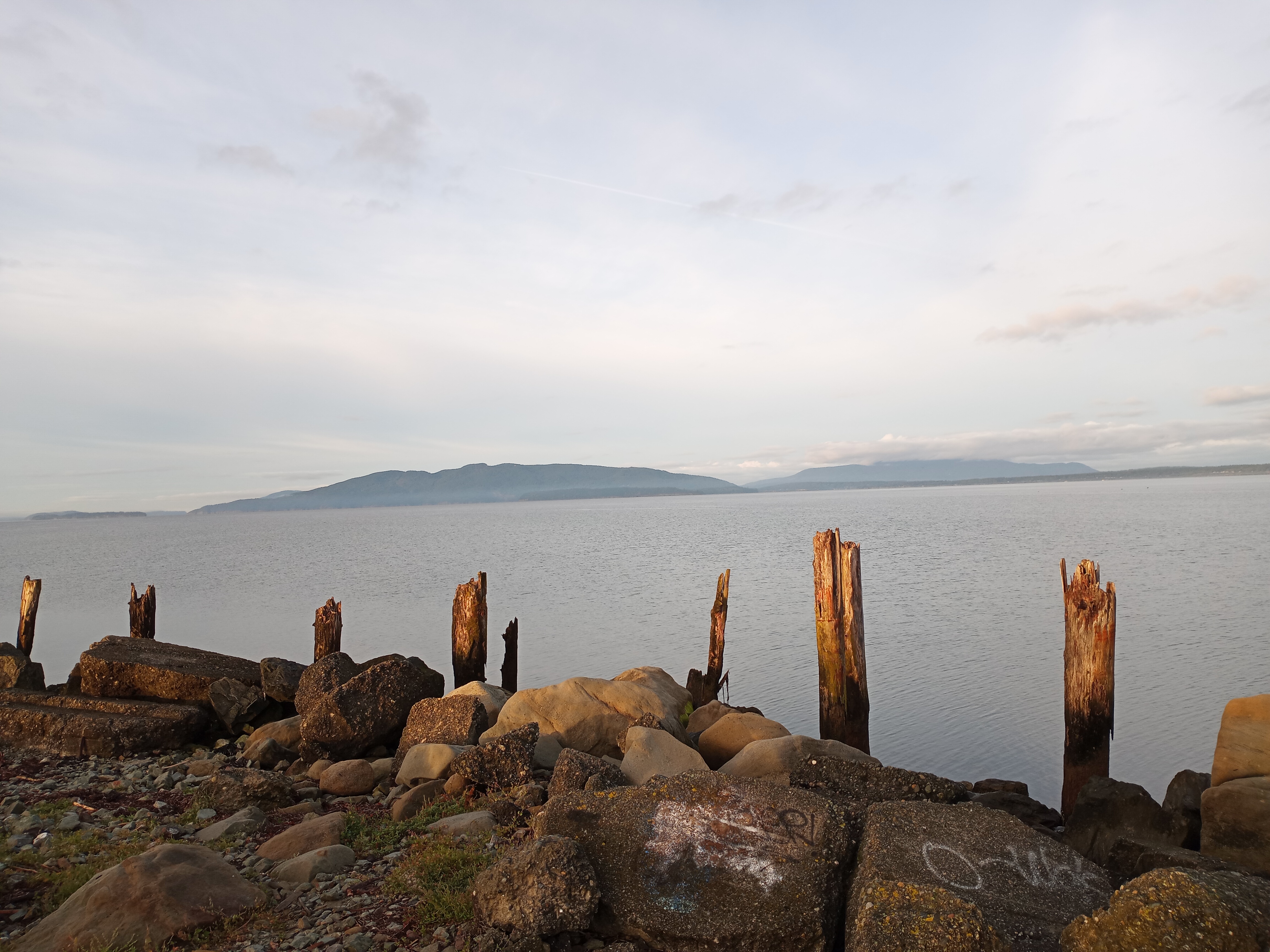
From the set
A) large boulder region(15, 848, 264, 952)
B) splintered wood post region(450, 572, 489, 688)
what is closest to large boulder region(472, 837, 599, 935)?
large boulder region(15, 848, 264, 952)

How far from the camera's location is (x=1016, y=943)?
5.29 m

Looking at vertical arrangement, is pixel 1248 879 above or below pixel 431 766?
above

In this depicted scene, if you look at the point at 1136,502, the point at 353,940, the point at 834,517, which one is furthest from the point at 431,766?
the point at 1136,502

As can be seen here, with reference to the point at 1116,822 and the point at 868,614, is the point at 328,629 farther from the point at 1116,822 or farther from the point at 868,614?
the point at 868,614

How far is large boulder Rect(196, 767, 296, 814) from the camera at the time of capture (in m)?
9.16

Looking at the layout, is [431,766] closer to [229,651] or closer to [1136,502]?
[229,651]

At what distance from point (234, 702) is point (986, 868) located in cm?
1188

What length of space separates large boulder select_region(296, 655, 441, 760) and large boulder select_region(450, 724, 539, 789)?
3109mm

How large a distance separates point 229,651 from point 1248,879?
27004 mm

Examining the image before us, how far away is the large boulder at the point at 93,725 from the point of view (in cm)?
1205

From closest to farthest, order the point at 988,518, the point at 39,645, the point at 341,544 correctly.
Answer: the point at 39,645
the point at 341,544
the point at 988,518

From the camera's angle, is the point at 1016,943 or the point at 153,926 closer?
the point at 1016,943

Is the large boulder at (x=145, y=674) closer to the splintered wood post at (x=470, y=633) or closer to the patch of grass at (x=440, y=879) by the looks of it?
the splintered wood post at (x=470, y=633)

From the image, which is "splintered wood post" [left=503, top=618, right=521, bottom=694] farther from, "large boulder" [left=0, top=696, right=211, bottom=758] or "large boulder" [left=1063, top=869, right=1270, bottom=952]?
"large boulder" [left=1063, top=869, right=1270, bottom=952]
